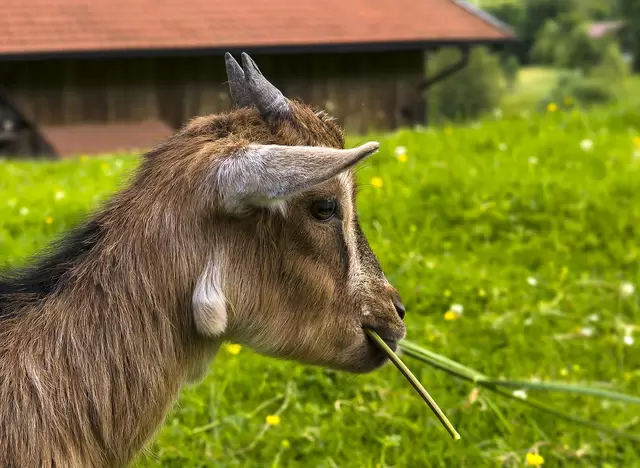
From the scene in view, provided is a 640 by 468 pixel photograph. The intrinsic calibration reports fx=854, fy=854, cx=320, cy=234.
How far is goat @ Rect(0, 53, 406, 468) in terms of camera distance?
2.54 m

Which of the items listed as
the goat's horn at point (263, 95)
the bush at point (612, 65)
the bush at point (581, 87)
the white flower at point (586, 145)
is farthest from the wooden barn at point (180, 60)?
the bush at point (612, 65)

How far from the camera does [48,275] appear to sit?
2.71m

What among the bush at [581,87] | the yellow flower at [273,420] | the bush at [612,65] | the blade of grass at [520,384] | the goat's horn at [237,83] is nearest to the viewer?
the goat's horn at [237,83]

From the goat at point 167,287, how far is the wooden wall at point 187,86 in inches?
426

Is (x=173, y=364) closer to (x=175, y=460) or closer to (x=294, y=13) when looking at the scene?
(x=175, y=460)

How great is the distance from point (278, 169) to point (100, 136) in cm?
1209

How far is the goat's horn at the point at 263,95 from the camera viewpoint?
2768mm

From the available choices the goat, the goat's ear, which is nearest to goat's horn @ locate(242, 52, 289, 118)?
the goat

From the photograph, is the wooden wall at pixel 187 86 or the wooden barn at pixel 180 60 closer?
the wooden barn at pixel 180 60

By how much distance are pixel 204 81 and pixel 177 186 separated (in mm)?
12077

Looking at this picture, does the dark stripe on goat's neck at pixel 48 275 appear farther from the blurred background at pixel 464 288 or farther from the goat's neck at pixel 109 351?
the blurred background at pixel 464 288

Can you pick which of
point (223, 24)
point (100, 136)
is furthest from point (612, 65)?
point (100, 136)

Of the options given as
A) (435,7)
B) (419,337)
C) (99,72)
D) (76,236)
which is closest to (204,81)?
(99,72)

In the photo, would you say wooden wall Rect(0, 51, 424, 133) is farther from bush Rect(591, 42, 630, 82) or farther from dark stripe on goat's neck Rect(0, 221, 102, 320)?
bush Rect(591, 42, 630, 82)
